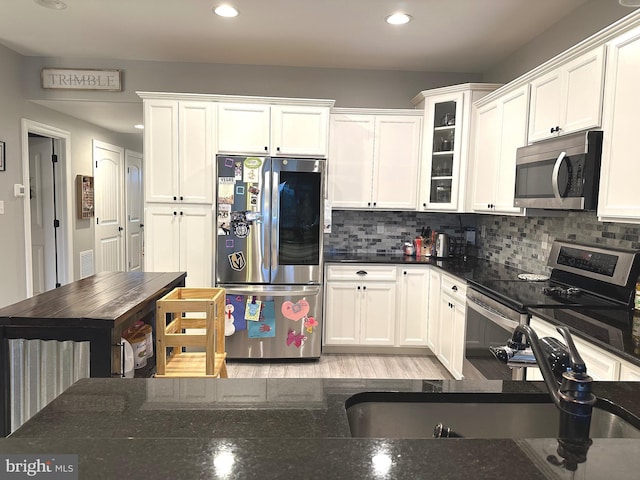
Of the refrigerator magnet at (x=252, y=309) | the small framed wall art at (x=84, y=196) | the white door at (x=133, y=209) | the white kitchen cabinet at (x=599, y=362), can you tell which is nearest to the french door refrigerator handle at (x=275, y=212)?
the refrigerator magnet at (x=252, y=309)

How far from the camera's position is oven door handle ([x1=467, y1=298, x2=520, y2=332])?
227cm

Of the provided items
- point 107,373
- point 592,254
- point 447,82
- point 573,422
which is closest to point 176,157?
point 107,373

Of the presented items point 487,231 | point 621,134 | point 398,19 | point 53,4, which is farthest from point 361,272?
point 53,4

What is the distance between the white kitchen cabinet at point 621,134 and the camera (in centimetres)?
191

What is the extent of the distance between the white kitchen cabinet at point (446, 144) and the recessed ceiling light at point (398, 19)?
85cm

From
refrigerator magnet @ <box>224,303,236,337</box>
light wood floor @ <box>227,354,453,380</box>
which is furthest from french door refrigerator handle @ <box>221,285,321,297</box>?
light wood floor @ <box>227,354,453,380</box>

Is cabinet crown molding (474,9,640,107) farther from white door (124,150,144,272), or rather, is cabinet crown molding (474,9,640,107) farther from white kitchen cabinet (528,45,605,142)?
white door (124,150,144,272)

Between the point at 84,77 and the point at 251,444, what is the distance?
14.4 ft

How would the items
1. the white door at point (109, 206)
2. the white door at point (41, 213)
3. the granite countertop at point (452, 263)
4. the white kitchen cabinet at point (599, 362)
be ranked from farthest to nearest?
the white door at point (109, 206)
the white door at point (41, 213)
the granite countertop at point (452, 263)
the white kitchen cabinet at point (599, 362)

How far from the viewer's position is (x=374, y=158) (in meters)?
4.01

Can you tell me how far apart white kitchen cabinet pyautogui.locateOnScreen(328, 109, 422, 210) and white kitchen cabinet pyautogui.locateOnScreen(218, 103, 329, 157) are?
31cm

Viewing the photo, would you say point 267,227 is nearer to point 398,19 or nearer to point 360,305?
point 360,305

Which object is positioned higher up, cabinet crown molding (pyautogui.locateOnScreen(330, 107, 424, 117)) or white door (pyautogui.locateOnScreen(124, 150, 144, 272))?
cabinet crown molding (pyautogui.locateOnScreen(330, 107, 424, 117))

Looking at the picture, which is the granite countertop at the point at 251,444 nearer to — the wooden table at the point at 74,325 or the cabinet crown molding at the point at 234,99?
the wooden table at the point at 74,325
